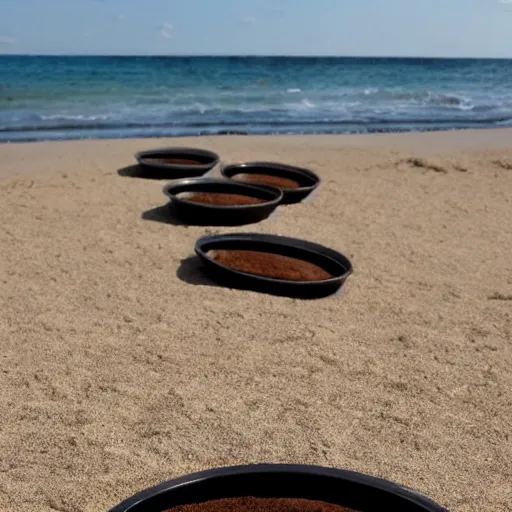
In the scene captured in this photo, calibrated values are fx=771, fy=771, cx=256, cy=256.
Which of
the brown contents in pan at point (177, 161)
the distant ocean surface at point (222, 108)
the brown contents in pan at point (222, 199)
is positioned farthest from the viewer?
the distant ocean surface at point (222, 108)

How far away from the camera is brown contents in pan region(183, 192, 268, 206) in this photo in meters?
6.30

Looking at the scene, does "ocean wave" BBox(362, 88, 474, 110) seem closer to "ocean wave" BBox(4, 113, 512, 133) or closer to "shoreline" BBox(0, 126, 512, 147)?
"ocean wave" BBox(4, 113, 512, 133)

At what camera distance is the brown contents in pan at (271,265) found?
187 inches

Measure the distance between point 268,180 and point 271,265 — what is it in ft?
8.32

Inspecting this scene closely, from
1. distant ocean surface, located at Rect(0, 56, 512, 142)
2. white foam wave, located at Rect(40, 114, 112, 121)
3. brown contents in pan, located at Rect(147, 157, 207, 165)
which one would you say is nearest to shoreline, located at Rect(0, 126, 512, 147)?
distant ocean surface, located at Rect(0, 56, 512, 142)

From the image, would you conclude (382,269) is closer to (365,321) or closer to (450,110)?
(365,321)

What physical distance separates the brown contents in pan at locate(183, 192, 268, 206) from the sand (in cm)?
26

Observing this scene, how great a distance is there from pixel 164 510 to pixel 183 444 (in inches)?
27.0

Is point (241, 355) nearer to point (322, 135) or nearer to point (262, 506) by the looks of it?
point (262, 506)

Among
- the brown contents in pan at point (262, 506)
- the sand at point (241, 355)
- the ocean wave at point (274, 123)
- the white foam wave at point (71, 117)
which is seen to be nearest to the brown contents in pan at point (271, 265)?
the sand at point (241, 355)

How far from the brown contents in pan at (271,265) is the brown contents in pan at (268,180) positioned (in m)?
2.11

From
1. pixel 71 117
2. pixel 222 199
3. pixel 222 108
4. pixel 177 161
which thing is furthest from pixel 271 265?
pixel 222 108

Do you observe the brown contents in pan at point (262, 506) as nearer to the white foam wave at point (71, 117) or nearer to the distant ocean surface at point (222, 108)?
the distant ocean surface at point (222, 108)

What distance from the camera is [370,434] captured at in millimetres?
3127
